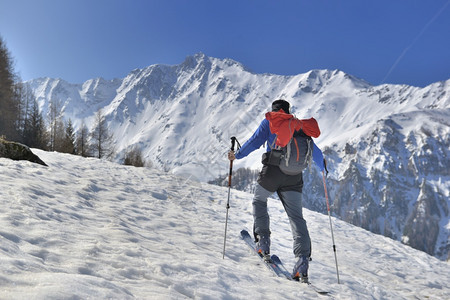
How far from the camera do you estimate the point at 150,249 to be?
15.8ft

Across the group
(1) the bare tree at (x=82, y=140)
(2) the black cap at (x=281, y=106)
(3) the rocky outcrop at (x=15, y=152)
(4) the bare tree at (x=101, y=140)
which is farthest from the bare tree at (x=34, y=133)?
(2) the black cap at (x=281, y=106)

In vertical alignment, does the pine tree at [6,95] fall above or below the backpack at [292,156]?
above

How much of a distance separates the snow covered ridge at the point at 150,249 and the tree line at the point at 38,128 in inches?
1115

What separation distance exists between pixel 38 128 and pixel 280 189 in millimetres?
43580

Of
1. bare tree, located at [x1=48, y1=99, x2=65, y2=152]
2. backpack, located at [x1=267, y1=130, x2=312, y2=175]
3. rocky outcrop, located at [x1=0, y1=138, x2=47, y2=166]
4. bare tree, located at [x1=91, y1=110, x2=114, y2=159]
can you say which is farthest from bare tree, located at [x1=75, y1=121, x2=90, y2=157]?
backpack, located at [x1=267, y1=130, x2=312, y2=175]

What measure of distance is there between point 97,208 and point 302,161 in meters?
5.06

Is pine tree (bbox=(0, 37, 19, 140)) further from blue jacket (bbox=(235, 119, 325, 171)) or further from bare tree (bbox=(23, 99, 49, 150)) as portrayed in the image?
blue jacket (bbox=(235, 119, 325, 171))

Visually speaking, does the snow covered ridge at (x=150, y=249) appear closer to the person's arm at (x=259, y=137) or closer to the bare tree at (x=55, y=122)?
the person's arm at (x=259, y=137)

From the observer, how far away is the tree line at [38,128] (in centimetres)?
3271

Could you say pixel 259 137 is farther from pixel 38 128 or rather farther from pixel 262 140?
pixel 38 128

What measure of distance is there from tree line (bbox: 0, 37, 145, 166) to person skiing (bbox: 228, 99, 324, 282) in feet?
114

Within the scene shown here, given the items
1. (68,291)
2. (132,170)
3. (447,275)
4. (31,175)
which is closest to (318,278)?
(68,291)

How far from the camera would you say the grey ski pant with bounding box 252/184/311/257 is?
5.16 m

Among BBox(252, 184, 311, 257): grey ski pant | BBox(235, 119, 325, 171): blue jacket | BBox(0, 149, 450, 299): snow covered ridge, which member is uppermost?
BBox(235, 119, 325, 171): blue jacket
